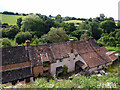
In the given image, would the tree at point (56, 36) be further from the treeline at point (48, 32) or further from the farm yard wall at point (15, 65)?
the farm yard wall at point (15, 65)

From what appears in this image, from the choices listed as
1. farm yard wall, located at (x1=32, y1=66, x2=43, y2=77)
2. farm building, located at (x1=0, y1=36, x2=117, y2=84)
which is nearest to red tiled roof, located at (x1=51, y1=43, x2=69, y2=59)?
farm building, located at (x1=0, y1=36, x2=117, y2=84)

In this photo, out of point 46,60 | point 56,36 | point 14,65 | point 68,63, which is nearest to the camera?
point 14,65

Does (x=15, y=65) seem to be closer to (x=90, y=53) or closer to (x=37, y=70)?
(x=37, y=70)

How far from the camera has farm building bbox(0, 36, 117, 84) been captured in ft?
62.2

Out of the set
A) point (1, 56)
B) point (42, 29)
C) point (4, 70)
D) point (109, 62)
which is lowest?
point (109, 62)

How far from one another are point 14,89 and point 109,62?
Answer: 27.1 m

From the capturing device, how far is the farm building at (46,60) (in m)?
19.0

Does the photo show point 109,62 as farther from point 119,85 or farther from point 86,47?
point 119,85

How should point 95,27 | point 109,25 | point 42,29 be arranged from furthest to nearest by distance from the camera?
point 109,25
point 95,27
point 42,29

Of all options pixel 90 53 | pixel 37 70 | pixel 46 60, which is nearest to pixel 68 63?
pixel 46 60

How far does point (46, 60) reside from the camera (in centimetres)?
2136

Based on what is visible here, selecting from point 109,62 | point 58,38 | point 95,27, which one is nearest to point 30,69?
point 109,62

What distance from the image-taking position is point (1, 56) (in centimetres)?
1941

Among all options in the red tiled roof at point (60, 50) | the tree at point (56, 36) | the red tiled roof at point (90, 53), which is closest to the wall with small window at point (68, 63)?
the red tiled roof at point (60, 50)
